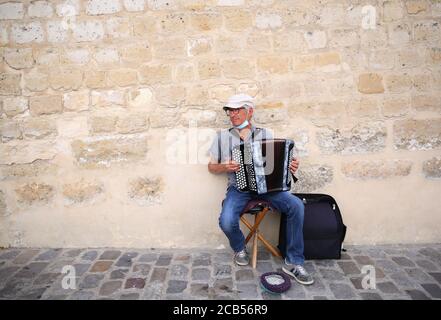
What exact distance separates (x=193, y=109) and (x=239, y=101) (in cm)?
52

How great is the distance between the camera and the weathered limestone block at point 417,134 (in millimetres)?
3439

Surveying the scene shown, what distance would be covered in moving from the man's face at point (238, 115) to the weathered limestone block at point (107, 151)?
0.92 metres

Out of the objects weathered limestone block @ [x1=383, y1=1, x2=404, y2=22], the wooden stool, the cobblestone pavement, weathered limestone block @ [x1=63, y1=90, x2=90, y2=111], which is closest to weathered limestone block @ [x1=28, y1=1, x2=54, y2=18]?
weathered limestone block @ [x1=63, y1=90, x2=90, y2=111]

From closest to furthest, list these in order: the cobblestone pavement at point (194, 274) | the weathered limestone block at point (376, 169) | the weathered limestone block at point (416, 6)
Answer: the cobblestone pavement at point (194, 274) < the weathered limestone block at point (416, 6) < the weathered limestone block at point (376, 169)

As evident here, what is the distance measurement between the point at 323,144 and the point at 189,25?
1.77 metres

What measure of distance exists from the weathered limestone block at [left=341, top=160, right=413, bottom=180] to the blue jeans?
2.49 feet

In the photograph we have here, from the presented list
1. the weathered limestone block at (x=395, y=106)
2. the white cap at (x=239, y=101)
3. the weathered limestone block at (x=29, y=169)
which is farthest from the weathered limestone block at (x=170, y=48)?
the weathered limestone block at (x=395, y=106)

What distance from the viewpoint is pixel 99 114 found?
3.41 m

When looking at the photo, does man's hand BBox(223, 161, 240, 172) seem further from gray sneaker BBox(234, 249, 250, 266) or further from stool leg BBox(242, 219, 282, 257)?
gray sneaker BBox(234, 249, 250, 266)

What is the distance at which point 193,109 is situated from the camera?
3.39 m

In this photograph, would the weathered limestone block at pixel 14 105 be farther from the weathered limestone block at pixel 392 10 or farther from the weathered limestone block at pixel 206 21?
the weathered limestone block at pixel 392 10

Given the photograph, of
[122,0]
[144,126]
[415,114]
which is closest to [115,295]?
[144,126]
